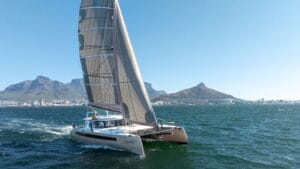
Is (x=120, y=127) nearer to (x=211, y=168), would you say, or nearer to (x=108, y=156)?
(x=108, y=156)

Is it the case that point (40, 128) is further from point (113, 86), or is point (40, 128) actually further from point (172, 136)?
point (172, 136)

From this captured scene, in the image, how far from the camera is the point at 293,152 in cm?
3347

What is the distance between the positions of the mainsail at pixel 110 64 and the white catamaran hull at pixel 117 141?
3100mm

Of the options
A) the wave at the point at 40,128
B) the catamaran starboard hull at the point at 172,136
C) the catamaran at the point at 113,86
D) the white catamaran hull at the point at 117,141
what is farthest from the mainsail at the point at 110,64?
the wave at the point at 40,128

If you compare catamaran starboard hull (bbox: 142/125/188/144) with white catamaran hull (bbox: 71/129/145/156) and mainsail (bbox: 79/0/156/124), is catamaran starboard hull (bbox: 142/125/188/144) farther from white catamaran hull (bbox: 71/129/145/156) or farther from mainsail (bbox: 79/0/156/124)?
white catamaran hull (bbox: 71/129/145/156)

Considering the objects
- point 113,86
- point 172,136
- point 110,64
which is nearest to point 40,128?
point 113,86

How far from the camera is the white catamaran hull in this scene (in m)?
30.1

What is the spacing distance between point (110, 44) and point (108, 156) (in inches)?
468

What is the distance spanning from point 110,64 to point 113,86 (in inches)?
91.8

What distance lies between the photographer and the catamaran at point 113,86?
3338cm

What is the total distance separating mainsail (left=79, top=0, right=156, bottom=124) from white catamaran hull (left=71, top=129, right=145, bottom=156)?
10.2 feet

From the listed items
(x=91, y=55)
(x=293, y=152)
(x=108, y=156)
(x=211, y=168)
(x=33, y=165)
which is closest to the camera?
(x=211, y=168)

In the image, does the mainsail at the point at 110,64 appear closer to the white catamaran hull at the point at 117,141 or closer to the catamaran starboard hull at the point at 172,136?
the catamaran starboard hull at the point at 172,136

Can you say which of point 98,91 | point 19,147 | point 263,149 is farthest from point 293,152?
point 19,147
